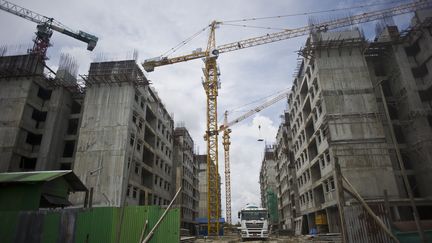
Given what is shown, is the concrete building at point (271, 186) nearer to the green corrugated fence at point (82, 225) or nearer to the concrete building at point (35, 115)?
the concrete building at point (35, 115)

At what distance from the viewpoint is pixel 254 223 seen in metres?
30.7

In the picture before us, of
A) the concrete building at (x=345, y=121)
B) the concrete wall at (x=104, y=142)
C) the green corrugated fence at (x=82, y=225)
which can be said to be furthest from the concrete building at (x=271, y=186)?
the green corrugated fence at (x=82, y=225)

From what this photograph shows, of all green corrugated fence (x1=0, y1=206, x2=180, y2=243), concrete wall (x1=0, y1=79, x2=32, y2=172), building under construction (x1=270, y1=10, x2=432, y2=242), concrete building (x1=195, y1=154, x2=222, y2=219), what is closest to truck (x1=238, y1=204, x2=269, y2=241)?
building under construction (x1=270, y1=10, x2=432, y2=242)

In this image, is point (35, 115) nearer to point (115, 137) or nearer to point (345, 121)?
point (115, 137)

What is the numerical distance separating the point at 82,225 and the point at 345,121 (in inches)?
1248

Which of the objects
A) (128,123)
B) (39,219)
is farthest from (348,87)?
(39,219)

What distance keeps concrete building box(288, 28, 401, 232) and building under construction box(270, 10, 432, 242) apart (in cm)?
10

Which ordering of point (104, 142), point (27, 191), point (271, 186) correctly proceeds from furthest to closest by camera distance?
point (271, 186) → point (104, 142) → point (27, 191)

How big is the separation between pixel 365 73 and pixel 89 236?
36.7m

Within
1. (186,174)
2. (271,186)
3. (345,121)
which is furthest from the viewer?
(271,186)

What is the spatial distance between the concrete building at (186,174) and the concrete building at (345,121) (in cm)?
3014

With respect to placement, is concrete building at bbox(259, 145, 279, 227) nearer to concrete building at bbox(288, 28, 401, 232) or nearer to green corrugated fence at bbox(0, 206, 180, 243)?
concrete building at bbox(288, 28, 401, 232)

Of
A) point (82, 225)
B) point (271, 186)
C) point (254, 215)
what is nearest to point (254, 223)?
point (254, 215)

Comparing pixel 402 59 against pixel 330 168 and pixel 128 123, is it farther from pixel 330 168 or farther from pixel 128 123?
pixel 128 123
